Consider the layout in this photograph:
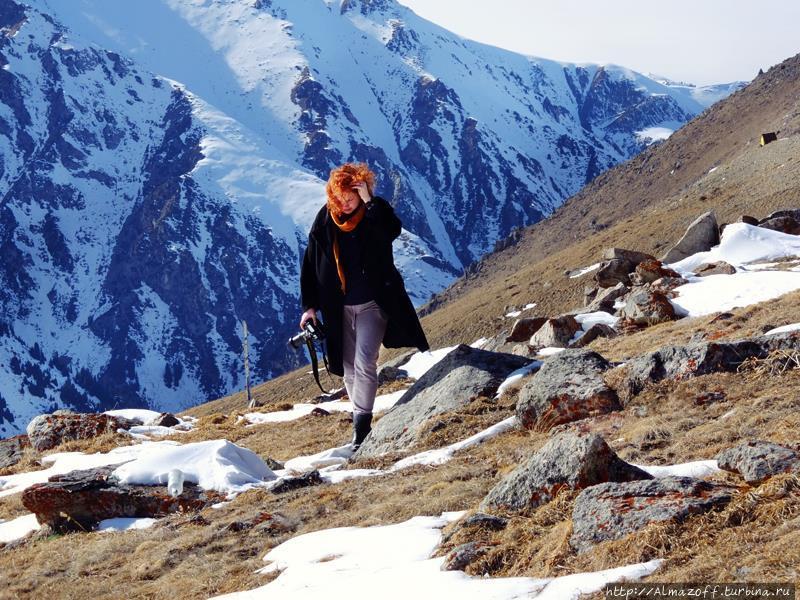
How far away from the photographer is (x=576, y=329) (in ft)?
66.8

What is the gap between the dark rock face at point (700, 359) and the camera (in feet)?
28.8

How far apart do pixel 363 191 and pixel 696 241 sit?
27.4 m

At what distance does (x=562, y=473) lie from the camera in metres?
5.91

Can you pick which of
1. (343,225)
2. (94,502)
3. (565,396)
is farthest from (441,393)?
(94,502)

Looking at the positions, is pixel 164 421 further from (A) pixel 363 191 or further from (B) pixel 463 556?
(B) pixel 463 556

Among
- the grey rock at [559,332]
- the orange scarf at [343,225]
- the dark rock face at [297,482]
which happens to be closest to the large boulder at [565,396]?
the dark rock face at [297,482]

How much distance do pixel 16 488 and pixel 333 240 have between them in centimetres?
543

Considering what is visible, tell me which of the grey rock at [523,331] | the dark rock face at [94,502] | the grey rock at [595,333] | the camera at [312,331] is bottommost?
the grey rock at [523,331]

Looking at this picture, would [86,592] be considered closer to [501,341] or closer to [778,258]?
[501,341]

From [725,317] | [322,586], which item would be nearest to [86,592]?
[322,586]

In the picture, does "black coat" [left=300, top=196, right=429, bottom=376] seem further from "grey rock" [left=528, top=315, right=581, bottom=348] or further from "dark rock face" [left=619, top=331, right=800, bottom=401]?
"grey rock" [left=528, top=315, right=581, bottom=348]

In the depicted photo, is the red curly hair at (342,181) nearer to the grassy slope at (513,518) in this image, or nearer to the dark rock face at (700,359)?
the grassy slope at (513,518)

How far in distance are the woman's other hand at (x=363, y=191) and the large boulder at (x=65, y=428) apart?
732 cm

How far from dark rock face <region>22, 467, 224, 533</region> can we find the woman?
2.58m
